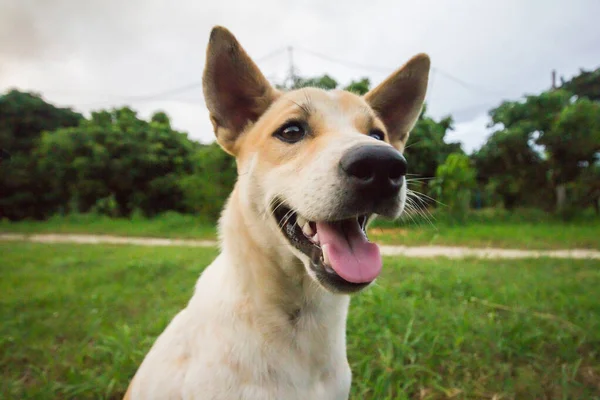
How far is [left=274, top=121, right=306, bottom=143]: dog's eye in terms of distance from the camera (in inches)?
75.8

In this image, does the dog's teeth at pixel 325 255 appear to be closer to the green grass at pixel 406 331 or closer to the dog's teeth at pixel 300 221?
the dog's teeth at pixel 300 221

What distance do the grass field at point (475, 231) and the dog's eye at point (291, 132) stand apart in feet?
12.1

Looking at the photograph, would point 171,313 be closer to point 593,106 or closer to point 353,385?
point 353,385

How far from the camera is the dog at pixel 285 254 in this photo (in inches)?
58.7

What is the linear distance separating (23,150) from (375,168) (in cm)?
2379

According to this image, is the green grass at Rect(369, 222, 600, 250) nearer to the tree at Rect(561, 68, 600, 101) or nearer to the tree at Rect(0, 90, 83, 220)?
the tree at Rect(561, 68, 600, 101)

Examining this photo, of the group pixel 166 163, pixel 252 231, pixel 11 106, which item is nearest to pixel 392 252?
pixel 252 231

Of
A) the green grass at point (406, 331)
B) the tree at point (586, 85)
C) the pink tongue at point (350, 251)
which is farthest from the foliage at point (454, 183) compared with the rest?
the pink tongue at point (350, 251)

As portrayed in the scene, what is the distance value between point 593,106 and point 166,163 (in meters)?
17.1

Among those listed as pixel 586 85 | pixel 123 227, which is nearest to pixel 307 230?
pixel 123 227

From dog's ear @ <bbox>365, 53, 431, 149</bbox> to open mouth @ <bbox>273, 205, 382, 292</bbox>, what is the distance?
1012 mm

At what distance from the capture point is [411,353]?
270 cm

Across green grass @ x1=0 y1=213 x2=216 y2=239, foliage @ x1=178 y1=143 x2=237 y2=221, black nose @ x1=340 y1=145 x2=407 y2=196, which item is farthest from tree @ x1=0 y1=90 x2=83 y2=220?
black nose @ x1=340 y1=145 x2=407 y2=196

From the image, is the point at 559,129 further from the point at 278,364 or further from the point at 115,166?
the point at 115,166
